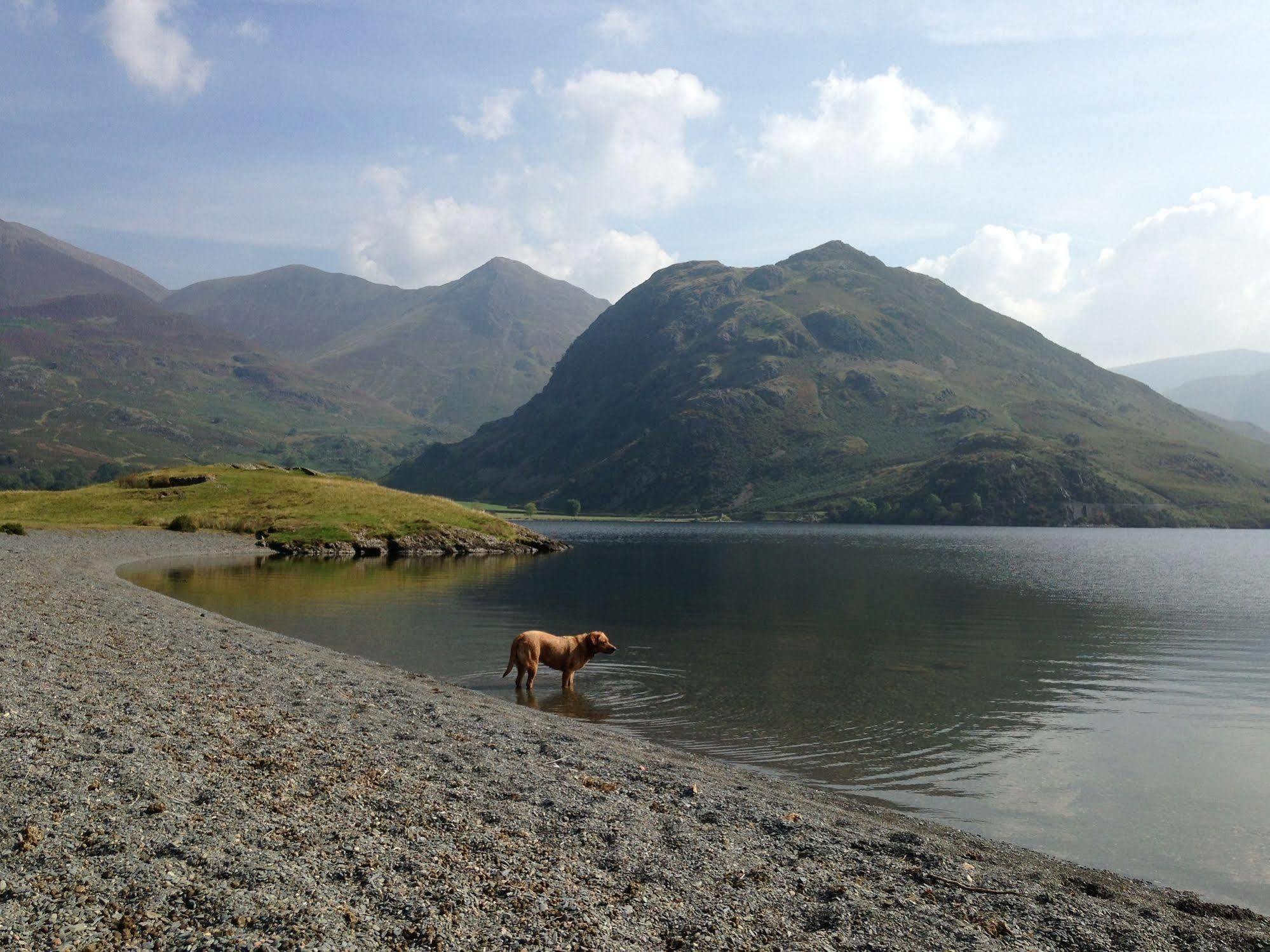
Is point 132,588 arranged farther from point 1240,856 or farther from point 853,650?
point 1240,856

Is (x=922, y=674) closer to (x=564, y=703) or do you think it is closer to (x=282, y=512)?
(x=564, y=703)

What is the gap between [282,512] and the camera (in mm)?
109062

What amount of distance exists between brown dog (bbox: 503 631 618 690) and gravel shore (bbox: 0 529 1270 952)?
9216 millimetres

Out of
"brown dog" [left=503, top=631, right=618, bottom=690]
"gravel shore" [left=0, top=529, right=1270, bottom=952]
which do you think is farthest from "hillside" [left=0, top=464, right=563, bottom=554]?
"gravel shore" [left=0, top=529, right=1270, bottom=952]

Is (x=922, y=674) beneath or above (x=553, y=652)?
beneath

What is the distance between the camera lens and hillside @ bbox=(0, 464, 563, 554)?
10094cm

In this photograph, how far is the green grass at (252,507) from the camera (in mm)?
102250

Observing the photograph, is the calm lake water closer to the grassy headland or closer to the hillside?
the hillside

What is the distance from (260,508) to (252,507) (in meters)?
1.07

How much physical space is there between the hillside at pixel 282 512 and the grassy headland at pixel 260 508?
15 cm

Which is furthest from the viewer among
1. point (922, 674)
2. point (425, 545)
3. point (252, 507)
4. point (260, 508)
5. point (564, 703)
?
point (252, 507)

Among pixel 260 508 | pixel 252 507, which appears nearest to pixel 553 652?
pixel 260 508

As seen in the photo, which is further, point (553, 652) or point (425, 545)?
point (425, 545)

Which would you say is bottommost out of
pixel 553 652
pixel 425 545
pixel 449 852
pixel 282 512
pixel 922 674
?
pixel 425 545
